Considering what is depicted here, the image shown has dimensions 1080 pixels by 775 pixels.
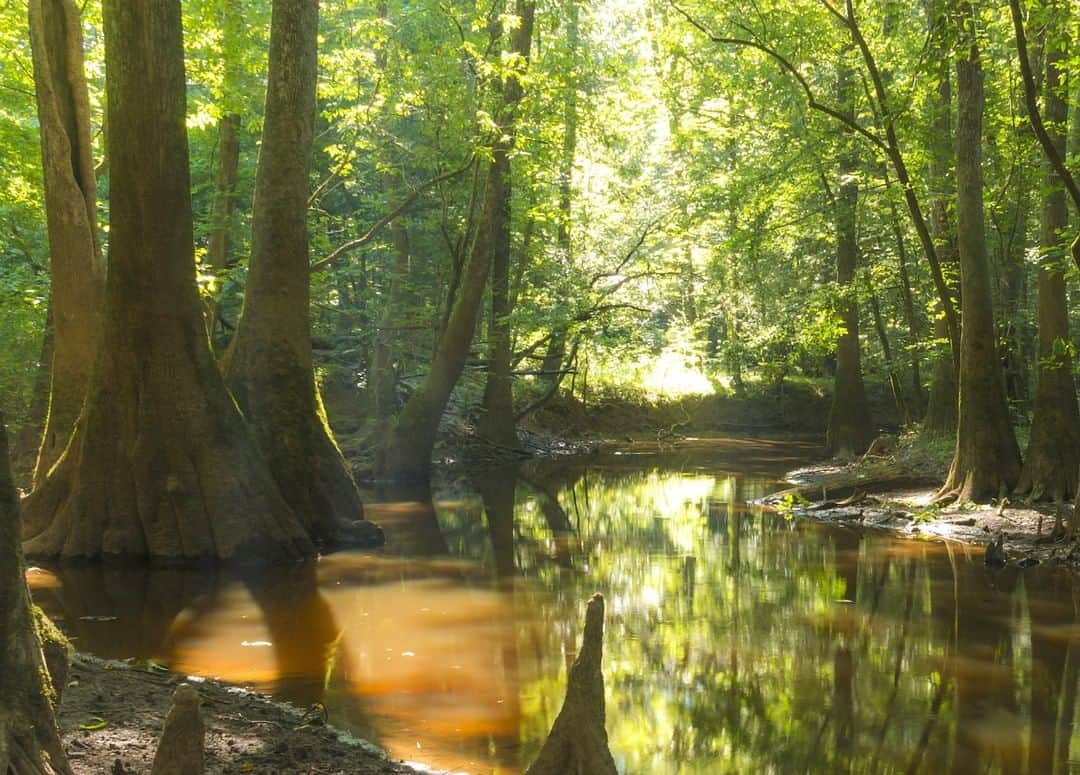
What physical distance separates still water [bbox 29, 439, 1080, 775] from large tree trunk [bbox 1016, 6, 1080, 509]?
1.89 m

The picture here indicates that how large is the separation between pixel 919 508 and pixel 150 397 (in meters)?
11.8

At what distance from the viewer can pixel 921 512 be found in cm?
1591

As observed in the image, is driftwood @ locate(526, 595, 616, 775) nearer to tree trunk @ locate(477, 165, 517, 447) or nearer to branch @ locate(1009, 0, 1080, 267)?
branch @ locate(1009, 0, 1080, 267)

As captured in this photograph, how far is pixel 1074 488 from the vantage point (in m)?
14.6

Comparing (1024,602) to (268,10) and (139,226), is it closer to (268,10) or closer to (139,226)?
(139,226)

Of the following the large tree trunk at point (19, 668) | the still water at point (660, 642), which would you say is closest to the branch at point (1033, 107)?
the still water at point (660, 642)

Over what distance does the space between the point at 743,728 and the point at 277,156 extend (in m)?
10.7

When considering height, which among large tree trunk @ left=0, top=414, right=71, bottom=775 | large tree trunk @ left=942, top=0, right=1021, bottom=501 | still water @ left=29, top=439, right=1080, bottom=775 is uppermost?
large tree trunk @ left=942, top=0, right=1021, bottom=501

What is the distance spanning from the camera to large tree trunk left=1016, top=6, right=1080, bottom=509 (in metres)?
14.5

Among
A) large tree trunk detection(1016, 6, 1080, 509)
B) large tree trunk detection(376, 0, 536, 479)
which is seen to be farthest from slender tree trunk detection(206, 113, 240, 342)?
large tree trunk detection(1016, 6, 1080, 509)

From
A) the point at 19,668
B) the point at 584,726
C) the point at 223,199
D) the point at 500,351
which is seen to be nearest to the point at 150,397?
the point at 19,668

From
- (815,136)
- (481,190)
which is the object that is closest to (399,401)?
(481,190)

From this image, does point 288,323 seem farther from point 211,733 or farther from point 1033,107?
point 1033,107

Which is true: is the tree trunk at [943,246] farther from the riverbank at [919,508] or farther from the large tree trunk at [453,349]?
the large tree trunk at [453,349]
